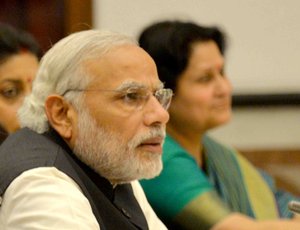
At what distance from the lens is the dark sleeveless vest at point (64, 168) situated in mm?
1682

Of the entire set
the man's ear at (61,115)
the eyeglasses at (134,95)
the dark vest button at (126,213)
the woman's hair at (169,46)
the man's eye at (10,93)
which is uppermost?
the eyeglasses at (134,95)

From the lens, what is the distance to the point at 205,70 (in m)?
2.57

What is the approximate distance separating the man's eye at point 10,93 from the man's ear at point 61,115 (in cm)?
56

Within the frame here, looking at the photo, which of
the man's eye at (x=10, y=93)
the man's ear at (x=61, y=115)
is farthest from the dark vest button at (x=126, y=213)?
the man's eye at (x=10, y=93)

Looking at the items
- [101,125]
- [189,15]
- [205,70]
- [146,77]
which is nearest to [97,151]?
[101,125]

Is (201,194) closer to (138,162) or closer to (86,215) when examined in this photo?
(138,162)

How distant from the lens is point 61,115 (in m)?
1.80

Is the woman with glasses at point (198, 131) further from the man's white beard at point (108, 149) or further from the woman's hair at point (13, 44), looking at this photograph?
the man's white beard at point (108, 149)

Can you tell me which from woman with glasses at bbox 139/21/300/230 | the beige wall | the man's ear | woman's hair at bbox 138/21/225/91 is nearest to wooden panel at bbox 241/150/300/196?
the beige wall

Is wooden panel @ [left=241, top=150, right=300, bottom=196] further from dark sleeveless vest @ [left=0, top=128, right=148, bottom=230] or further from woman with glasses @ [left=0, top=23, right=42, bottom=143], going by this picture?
dark sleeveless vest @ [left=0, top=128, right=148, bottom=230]

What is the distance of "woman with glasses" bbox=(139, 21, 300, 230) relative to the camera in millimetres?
2352

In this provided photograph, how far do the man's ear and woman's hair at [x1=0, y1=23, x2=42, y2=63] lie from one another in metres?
0.62

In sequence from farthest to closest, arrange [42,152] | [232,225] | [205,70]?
[205,70], [232,225], [42,152]

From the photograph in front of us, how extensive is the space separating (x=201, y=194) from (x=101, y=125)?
1.89 feet
